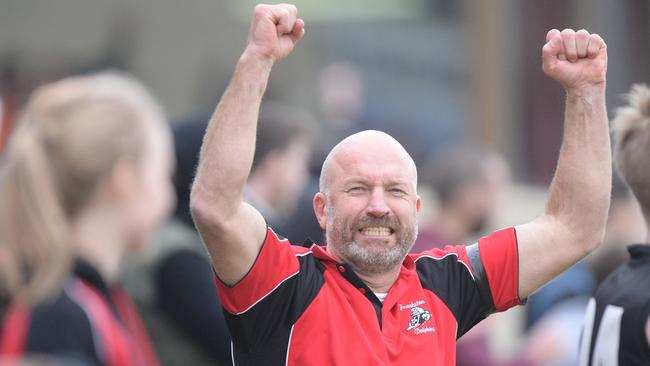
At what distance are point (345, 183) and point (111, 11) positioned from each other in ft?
27.0

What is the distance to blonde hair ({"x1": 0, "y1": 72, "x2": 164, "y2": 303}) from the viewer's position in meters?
2.63

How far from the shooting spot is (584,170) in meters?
3.84

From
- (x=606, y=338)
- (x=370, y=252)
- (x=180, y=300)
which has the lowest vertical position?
(x=180, y=300)

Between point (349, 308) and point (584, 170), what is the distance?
2.92ft

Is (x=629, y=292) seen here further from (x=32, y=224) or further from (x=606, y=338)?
(x=32, y=224)

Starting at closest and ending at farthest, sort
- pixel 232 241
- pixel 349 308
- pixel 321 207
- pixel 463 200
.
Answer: pixel 232 241 → pixel 349 308 → pixel 321 207 → pixel 463 200

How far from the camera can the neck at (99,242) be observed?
2.81 meters

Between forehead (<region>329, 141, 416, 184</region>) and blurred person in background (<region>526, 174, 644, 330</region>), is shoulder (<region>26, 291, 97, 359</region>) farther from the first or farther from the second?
blurred person in background (<region>526, 174, 644, 330</region>)

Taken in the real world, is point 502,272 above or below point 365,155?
below

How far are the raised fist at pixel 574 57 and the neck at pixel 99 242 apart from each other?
1.59m

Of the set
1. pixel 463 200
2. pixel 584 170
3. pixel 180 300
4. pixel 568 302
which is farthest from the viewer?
pixel 568 302

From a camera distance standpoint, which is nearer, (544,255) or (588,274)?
(544,255)

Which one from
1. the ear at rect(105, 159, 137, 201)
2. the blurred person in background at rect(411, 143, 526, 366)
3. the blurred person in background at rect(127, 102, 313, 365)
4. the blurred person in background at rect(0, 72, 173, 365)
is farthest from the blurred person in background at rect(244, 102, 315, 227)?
the ear at rect(105, 159, 137, 201)

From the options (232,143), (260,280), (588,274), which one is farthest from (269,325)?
(588,274)
